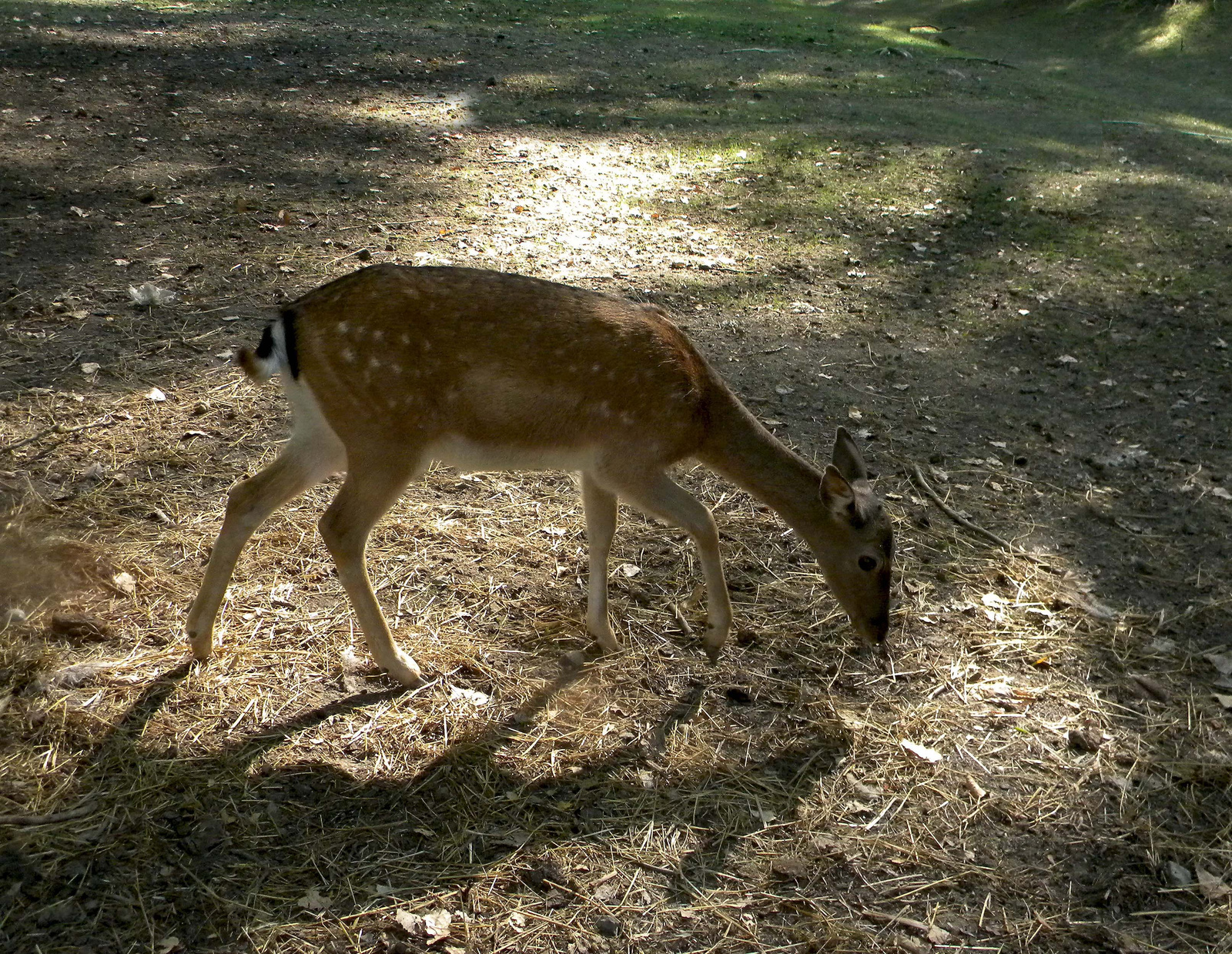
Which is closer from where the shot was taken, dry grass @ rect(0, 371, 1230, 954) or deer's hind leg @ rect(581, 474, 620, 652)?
dry grass @ rect(0, 371, 1230, 954)

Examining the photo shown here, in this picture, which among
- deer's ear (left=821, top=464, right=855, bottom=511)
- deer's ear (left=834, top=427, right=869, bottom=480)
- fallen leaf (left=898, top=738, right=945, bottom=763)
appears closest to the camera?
fallen leaf (left=898, top=738, right=945, bottom=763)

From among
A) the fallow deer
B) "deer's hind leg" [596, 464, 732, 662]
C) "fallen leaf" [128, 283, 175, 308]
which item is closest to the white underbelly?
the fallow deer

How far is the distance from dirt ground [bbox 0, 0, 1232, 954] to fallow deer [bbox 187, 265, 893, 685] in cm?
36

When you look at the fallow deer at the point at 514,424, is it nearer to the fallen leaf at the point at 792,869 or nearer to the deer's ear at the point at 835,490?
the deer's ear at the point at 835,490

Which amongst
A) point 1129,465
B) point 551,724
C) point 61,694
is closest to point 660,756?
point 551,724

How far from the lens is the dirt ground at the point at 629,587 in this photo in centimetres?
338

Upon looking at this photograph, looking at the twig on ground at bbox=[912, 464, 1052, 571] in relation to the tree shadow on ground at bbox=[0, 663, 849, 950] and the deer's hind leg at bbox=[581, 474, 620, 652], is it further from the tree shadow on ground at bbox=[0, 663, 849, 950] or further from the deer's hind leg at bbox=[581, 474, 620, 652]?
the deer's hind leg at bbox=[581, 474, 620, 652]

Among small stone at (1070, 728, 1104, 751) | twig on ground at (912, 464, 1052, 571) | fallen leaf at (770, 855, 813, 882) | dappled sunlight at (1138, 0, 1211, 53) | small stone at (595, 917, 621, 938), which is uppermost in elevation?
dappled sunlight at (1138, 0, 1211, 53)

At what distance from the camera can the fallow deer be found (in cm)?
403

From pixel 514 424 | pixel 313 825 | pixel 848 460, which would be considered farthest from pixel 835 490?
pixel 313 825

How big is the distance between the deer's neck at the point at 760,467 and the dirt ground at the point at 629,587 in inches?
19.0

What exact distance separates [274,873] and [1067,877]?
8.25 ft

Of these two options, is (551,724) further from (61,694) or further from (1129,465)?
(1129,465)

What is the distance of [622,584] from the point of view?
4.92m
